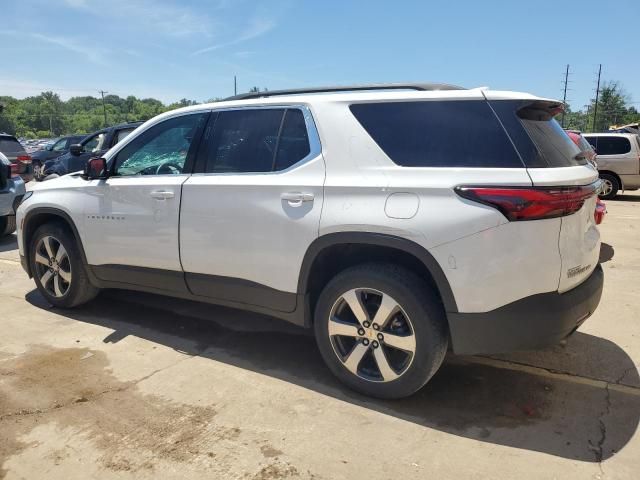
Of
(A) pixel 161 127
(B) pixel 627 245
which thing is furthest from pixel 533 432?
(B) pixel 627 245

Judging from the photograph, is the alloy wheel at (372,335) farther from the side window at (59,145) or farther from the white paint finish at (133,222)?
the side window at (59,145)

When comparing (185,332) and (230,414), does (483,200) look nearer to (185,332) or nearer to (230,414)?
(230,414)

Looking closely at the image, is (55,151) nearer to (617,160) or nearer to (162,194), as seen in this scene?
(162,194)

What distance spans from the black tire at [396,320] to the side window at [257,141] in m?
0.90

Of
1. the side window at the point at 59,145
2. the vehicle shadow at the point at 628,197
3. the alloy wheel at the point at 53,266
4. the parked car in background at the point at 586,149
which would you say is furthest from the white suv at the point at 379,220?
the side window at the point at 59,145

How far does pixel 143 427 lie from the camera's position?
302 cm

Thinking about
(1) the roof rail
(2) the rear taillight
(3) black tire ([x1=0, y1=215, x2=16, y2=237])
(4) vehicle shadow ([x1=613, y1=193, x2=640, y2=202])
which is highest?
(1) the roof rail

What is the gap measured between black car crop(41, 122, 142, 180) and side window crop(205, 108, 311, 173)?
6.03 meters

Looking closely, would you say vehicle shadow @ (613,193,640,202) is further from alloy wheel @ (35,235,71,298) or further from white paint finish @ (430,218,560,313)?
alloy wheel @ (35,235,71,298)

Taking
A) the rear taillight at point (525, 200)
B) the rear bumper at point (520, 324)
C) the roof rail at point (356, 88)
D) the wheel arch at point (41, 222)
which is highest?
the roof rail at point (356, 88)

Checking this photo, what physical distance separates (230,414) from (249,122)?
1971mm

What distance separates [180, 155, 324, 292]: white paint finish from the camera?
11.0 feet

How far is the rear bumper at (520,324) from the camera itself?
111 inches

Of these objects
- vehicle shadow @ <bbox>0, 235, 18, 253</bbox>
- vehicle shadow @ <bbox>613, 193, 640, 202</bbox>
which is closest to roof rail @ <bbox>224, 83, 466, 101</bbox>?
vehicle shadow @ <bbox>0, 235, 18, 253</bbox>
